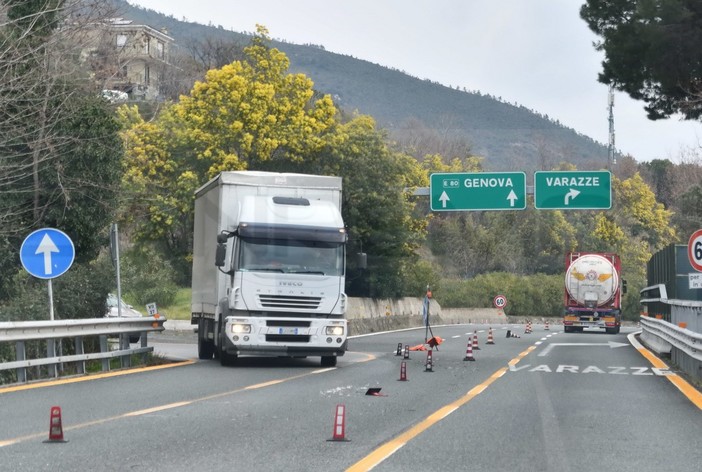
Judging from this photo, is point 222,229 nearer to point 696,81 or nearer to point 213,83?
point 696,81

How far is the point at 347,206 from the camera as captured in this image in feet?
172

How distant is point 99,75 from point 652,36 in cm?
1516

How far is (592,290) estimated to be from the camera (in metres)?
53.1

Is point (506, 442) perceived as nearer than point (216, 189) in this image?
Yes

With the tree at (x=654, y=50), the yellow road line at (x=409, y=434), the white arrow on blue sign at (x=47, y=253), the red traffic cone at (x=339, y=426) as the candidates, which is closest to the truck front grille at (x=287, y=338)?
the white arrow on blue sign at (x=47, y=253)

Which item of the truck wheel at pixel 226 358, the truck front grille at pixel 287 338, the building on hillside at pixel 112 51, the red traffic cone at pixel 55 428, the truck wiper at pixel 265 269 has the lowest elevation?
the red traffic cone at pixel 55 428

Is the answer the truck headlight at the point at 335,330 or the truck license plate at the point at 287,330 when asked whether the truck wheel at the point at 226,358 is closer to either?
the truck license plate at the point at 287,330

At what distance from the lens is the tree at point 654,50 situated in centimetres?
2577

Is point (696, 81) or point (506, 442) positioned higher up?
point (696, 81)

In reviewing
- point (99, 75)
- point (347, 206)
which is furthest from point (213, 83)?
point (99, 75)

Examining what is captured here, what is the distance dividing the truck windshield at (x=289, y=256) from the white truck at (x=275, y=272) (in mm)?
19

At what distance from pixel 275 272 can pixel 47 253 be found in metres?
4.58

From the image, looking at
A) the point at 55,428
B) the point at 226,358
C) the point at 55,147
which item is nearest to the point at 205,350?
the point at 226,358

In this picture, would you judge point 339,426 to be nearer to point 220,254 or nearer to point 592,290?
point 220,254
